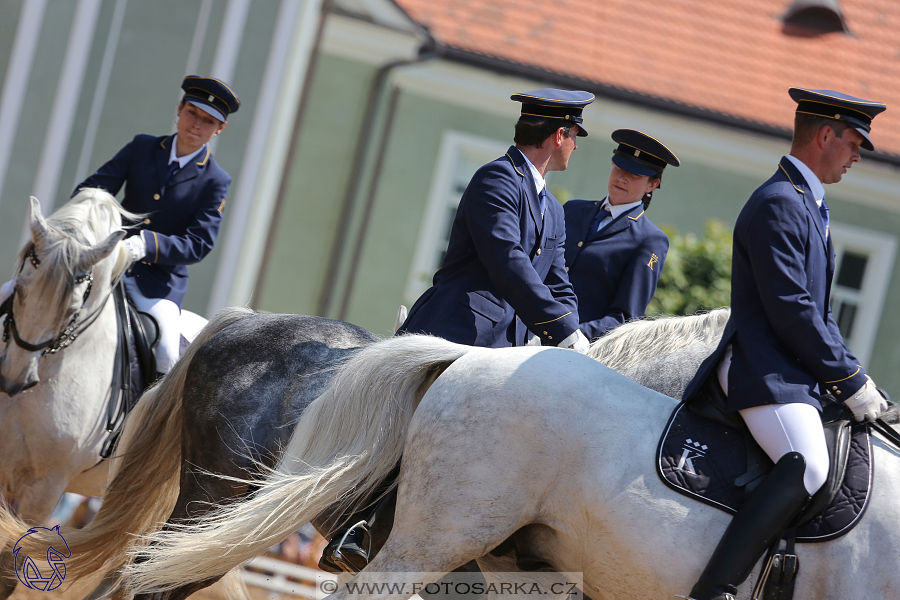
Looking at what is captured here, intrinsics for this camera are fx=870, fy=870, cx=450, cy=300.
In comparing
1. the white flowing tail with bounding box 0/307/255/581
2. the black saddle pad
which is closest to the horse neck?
the black saddle pad

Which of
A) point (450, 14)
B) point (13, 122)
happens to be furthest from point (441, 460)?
point (450, 14)

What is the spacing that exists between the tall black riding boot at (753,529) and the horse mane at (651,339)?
4.16ft

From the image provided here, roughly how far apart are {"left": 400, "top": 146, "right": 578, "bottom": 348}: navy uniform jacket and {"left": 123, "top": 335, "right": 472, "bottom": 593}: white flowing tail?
1.24 feet

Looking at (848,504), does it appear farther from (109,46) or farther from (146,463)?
(109,46)

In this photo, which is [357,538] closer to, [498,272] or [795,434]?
[498,272]

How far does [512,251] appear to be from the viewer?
3.40 metres

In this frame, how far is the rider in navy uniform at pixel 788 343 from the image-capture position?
271 centimetres

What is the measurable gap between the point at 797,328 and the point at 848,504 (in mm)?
580

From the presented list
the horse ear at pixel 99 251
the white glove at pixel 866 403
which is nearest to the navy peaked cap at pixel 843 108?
the white glove at pixel 866 403

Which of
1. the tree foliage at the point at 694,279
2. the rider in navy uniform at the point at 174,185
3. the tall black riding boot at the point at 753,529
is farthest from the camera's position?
the tree foliage at the point at 694,279

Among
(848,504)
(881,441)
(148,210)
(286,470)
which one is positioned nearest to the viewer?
(848,504)

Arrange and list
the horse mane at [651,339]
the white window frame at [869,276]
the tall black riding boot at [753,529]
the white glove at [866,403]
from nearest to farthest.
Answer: the tall black riding boot at [753,529] < the white glove at [866,403] < the horse mane at [651,339] < the white window frame at [869,276]

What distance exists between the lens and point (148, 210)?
5.23 meters

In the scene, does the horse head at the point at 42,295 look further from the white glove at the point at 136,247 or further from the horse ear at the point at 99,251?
the white glove at the point at 136,247
